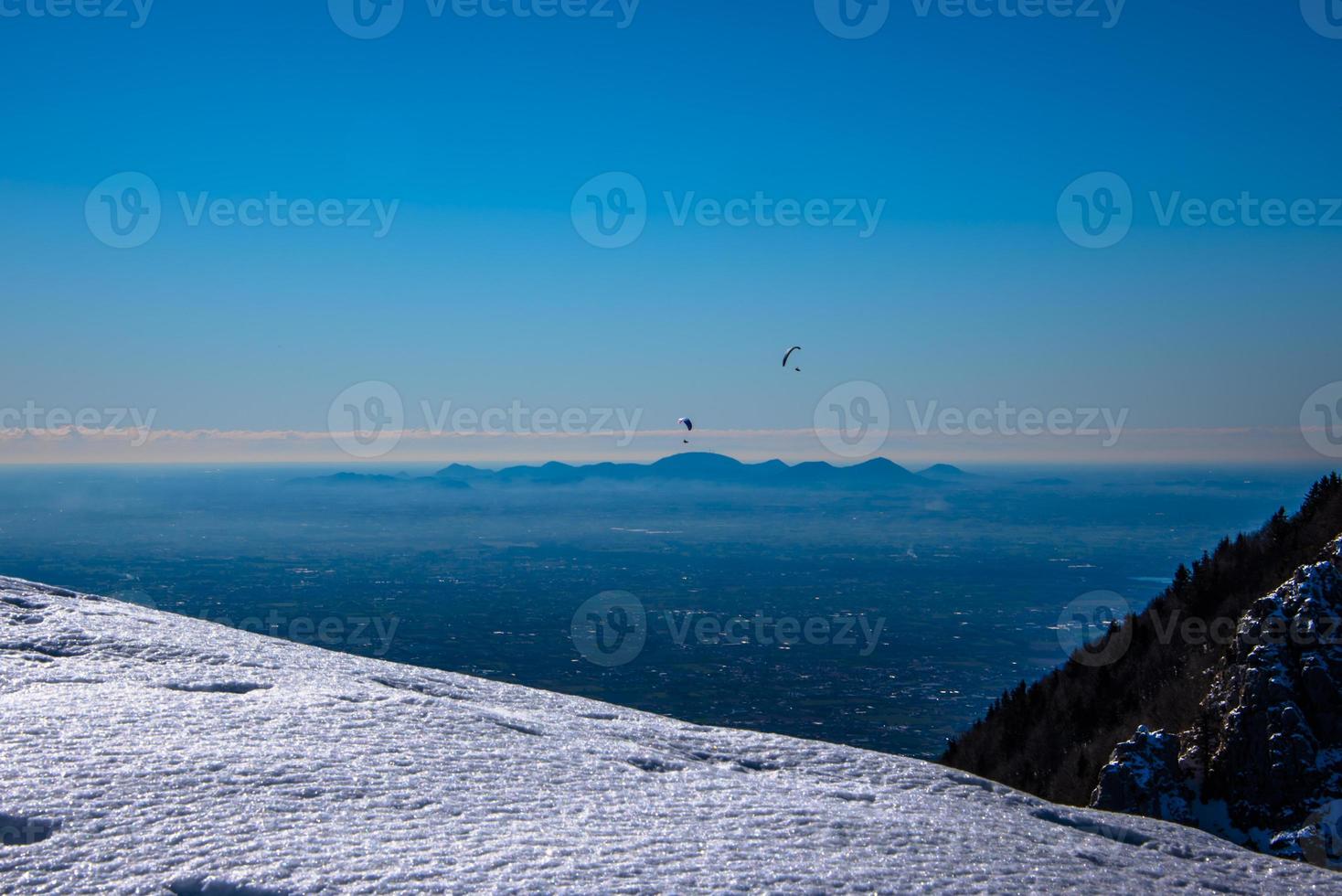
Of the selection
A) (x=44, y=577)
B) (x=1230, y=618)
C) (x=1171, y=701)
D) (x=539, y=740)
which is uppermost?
(x=539, y=740)

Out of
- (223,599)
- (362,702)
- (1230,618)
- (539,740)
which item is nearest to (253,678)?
(362,702)

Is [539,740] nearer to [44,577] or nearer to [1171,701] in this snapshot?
[1171,701]
